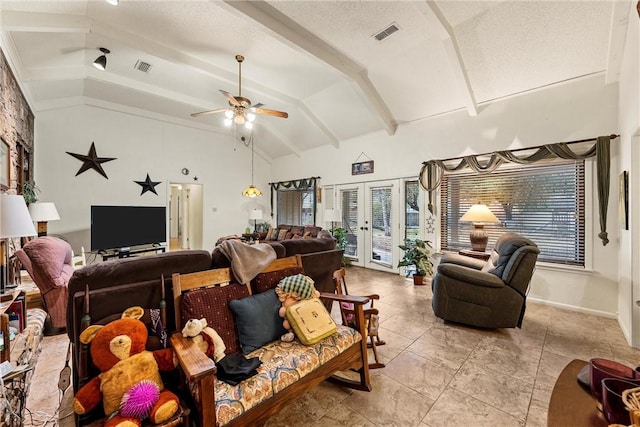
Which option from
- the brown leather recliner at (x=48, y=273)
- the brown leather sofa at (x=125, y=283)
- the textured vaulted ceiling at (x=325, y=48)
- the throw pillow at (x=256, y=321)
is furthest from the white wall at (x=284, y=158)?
the brown leather sofa at (x=125, y=283)

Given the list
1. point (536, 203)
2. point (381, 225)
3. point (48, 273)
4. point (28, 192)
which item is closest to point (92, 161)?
point (28, 192)

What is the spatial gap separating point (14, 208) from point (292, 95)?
4.56 m

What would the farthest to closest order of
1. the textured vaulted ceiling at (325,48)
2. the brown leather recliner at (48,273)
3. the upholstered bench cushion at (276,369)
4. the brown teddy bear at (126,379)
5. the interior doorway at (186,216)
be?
the interior doorway at (186,216)
the textured vaulted ceiling at (325,48)
the brown leather recliner at (48,273)
the upholstered bench cushion at (276,369)
the brown teddy bear at (126,379)

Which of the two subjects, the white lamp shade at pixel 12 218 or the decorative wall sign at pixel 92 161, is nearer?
the white lamp shade at pixel 12 218

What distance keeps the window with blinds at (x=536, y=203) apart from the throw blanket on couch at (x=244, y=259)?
3.81m

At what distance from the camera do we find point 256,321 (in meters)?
1.72

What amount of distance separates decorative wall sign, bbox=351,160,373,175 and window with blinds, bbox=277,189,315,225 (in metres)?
1.39

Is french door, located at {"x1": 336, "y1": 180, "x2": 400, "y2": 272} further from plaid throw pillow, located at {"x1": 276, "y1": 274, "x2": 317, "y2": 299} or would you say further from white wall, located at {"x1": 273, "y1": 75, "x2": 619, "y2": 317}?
plaid throw pillow, located at {"x1": 276, "y1": 274, "x2": 317, "y2": 299}

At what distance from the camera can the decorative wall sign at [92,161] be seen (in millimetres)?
5336

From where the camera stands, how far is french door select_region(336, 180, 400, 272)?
5.50 meters

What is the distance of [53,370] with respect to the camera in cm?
220

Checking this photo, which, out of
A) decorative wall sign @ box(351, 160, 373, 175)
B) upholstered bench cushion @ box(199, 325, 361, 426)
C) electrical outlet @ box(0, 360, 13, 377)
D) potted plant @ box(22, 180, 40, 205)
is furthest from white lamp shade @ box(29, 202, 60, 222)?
decorative wall sign @ box(351, 160, 373, 175)

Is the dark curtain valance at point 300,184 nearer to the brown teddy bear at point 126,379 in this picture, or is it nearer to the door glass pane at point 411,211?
the door glass pane at point 411,211

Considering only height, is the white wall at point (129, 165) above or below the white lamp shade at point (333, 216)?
above
